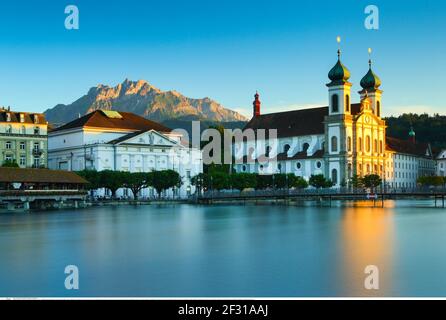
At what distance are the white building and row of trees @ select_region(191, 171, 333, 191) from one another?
431cm

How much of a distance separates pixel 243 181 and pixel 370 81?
26.7 meters

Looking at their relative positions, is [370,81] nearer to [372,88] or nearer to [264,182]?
[372,88]

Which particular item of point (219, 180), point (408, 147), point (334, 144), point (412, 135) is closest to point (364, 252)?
point (219, 180)

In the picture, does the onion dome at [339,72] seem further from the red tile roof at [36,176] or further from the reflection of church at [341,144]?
the red tile roof at [36,176]

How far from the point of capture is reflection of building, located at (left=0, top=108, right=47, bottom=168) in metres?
79.8

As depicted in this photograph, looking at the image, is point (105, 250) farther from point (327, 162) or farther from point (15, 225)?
point (327, 162)

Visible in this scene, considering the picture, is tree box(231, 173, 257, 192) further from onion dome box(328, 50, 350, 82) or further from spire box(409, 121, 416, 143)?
spire box(409, 121, 416, 143)

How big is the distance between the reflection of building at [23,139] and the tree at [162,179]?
1358cm

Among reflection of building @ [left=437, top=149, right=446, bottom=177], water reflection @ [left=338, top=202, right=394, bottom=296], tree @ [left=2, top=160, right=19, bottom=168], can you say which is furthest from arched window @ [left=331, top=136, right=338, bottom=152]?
water reflection @ [left=338, top=202, right=394, bottom=296]

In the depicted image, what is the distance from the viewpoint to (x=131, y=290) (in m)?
20.5

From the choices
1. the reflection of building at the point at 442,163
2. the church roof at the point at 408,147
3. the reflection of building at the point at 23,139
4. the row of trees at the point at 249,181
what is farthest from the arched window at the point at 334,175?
the reflection of building at the point at 23,139

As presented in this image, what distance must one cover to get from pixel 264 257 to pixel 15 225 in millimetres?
20716

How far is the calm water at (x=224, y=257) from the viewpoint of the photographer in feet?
68.5
